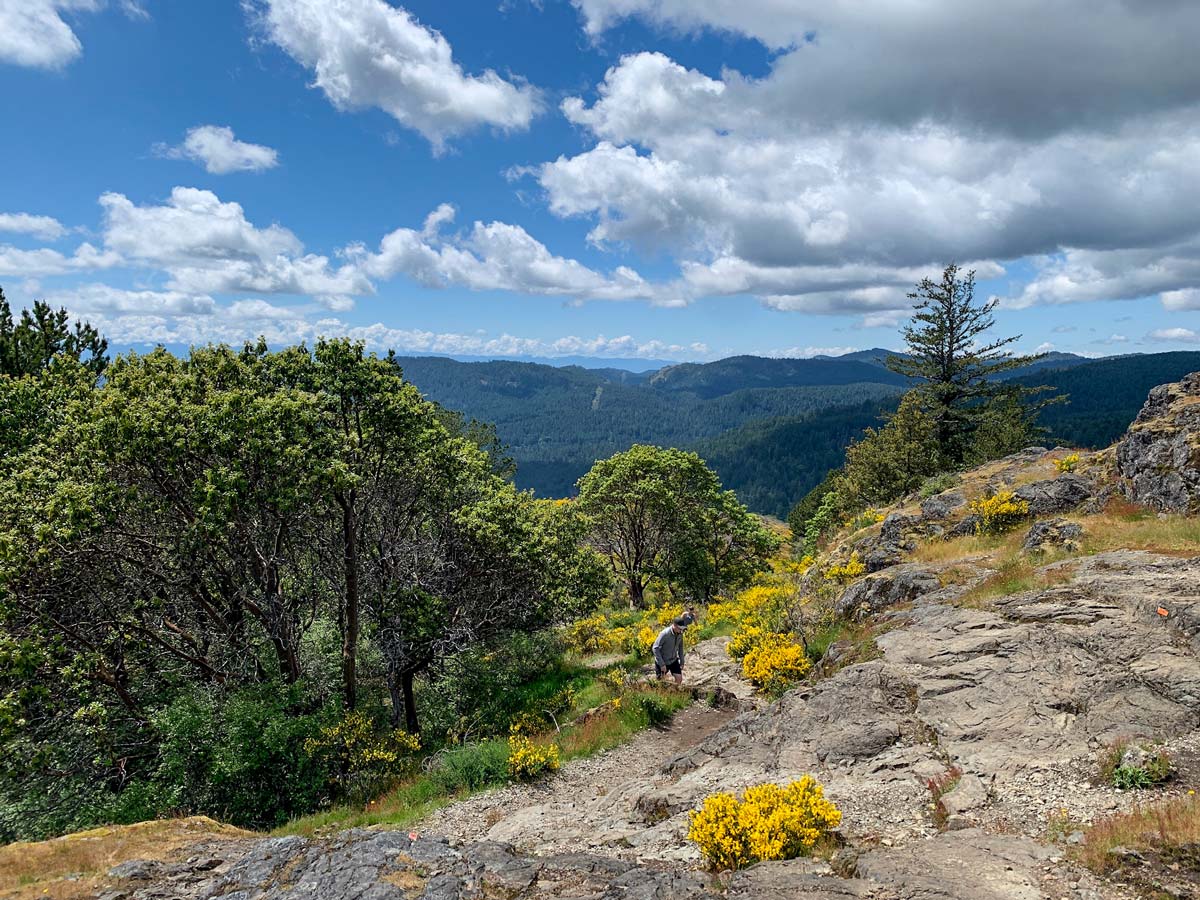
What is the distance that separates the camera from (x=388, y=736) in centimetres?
1605

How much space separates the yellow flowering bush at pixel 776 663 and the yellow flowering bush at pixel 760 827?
763cm

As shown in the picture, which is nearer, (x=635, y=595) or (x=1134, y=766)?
(x=1134, y=766)

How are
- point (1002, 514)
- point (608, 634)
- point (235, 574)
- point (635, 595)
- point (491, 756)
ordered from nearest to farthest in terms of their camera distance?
point (491, 756), point (235, 574), point (1002, 514), point (608, 634), point (635, 595)

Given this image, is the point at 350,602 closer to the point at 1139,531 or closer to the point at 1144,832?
the point at 1144,832

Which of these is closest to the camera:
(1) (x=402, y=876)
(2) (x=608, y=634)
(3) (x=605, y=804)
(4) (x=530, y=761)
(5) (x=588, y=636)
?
(1) (x=402, y=876)

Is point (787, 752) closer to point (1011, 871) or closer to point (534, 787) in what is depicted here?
point (1011, 871)

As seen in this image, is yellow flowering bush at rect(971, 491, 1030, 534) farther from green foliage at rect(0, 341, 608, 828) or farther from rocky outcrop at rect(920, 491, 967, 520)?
green foliage at rect(0, 341, 608, 828)

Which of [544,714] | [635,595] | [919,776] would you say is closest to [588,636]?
[544,714]

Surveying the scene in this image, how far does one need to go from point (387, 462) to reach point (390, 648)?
17.7ft

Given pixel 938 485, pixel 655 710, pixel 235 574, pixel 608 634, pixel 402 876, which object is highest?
pixel 938 485

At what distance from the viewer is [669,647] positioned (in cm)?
1705

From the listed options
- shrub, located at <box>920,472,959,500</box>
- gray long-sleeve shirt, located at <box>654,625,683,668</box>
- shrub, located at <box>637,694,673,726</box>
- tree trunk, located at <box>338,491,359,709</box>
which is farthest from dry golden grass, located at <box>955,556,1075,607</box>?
tree trunk, located at <box>338,491,359,709</box>

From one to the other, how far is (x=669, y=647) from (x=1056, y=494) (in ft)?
44.4

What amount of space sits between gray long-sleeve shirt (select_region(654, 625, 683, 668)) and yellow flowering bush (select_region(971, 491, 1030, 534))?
1062 cm
